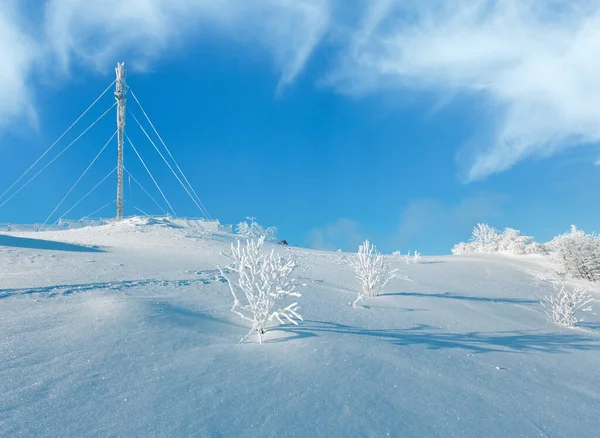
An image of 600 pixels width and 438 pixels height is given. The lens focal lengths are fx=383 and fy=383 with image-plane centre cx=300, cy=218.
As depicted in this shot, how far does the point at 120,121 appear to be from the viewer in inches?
832

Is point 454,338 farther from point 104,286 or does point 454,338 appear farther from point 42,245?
point 42,245

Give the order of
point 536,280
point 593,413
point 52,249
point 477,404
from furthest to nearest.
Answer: point 536,280
point 52,249
point 593,413
point 477,404

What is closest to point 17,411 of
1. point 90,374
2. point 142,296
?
point 90,374

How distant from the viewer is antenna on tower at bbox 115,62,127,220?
2000 centimetres

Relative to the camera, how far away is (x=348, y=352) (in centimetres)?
445

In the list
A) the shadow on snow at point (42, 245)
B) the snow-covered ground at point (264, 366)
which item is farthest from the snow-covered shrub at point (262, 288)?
the shadow on snow at point (42, 245)

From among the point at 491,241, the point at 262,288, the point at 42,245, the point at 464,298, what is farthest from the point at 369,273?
the point at 491,241

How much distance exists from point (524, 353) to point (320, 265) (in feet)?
27.2

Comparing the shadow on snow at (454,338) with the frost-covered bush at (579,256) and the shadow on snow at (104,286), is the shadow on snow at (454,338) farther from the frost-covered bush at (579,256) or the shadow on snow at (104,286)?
the frost-covered bush at (579,256)

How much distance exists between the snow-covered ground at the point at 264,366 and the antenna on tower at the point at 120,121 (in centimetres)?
1234

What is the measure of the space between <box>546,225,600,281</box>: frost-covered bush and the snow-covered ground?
1153 centimetres

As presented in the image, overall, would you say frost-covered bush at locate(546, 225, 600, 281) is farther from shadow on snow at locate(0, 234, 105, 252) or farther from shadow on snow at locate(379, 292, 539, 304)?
shadow on snow at locate(0, 234, 105, 252)

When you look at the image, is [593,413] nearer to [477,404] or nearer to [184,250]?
[477,404]

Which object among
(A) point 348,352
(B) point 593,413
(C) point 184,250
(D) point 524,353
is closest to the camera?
(B) point 593,413
